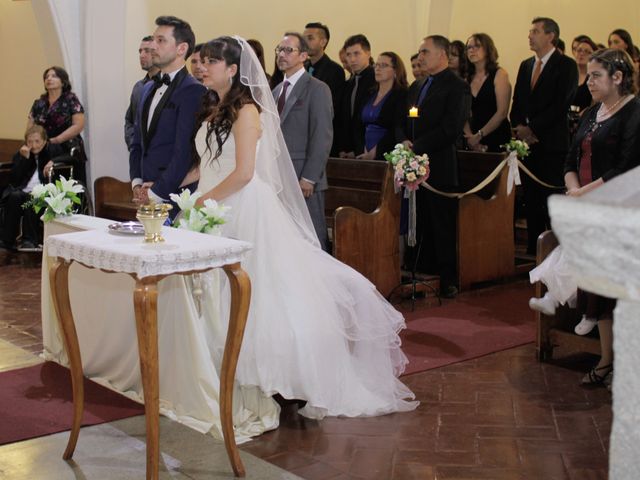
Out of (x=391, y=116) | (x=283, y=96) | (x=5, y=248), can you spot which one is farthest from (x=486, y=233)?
(x=5, y=248)

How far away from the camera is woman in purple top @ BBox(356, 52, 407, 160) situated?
24.7 feet

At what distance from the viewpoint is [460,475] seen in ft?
11.9

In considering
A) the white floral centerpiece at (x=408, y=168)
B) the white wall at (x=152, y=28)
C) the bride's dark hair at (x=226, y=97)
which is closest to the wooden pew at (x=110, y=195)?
the white wall at (x=152, y=28)

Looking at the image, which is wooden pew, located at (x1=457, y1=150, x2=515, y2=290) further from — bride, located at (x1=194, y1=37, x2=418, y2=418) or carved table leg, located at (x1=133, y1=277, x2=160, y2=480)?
carved table leg, located at (x1=133, y1=277, x2=160, y2=480)

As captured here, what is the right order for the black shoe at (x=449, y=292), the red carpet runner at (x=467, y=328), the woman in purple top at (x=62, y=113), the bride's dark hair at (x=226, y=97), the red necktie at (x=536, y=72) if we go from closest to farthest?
the bride's dark hair at (x=226, y=97)
the red carpet runner at (x=467, y=328)
the black shoe at (x=449, y=292)
the red necktie at (x=536, y=72)
the woman in purple top at (x=62, y=113)

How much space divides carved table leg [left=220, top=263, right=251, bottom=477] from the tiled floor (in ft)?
Result: 0.83

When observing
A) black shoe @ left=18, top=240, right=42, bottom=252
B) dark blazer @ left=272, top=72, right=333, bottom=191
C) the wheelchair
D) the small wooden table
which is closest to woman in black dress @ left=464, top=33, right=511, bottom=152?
dark blazer @ left=272, top=72, right=333, bottom=191

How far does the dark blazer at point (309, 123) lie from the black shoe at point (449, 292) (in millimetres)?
1354

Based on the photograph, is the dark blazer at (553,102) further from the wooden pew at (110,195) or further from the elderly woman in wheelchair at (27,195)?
the elderly woman in wheelchair at (27,195)

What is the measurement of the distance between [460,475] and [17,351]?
292cm

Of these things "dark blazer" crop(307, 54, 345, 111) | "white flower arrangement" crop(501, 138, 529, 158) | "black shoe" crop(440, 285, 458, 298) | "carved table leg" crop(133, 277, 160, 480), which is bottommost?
"black shoe" crop(440, 285, 458, 298)

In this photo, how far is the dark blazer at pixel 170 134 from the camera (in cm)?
504

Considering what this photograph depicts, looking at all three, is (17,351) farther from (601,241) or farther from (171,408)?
(601,241)

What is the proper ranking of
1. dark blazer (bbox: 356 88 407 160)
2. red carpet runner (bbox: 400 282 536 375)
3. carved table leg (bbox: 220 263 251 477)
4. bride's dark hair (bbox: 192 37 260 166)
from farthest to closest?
dark blazer (bbox: 356 88 407 160), red carpet runner (bbox: 400 282 536 375), bride's dark hair (bbox: 192 37 260 166), carved table leg (bbox: 220 263 251 477)
